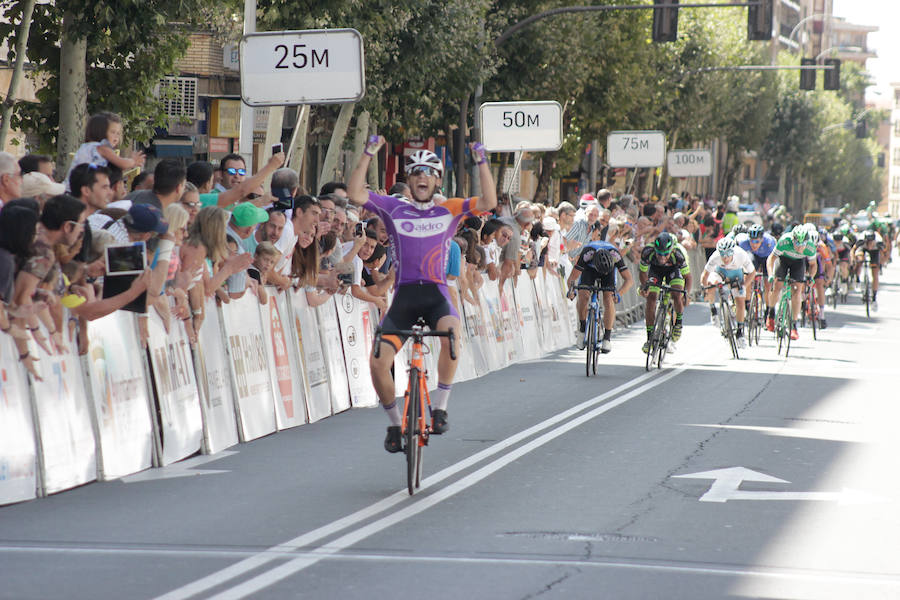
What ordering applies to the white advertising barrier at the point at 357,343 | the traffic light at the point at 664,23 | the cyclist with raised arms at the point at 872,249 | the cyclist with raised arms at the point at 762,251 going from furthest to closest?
1. the cyclist with raised arms at the point at 872,249
2. the traffic light at the point at 664,23
3. the cyclist with raised arms at the point at 762,251
4. the white advertising barrier at the point at 357,343

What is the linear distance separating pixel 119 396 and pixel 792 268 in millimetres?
15434

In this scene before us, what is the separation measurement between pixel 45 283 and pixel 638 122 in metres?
40.9

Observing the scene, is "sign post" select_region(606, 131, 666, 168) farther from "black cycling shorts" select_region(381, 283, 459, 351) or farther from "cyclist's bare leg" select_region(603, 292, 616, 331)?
"black cycling shorts" select_region(381, 283, 459, 351)

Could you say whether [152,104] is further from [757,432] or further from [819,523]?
[819,523]

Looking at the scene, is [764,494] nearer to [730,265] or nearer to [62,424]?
[62,424]

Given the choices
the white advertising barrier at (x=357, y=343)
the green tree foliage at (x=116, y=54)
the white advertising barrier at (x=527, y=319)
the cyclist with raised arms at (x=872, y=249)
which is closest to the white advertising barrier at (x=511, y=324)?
the white advertising barrier at (x=527, y=319)

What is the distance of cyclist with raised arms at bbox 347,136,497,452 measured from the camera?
1017cm

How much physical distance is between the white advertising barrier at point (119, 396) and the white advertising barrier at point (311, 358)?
296cm

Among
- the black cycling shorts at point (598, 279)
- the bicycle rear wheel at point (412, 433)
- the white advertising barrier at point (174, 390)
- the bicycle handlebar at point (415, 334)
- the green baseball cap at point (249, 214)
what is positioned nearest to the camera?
the bicycle rear wheel at point (412, 433)

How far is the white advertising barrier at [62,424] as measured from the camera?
934cm

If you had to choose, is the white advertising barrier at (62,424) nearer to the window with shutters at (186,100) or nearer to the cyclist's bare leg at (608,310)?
the cyclist's bare leg at (608,310)

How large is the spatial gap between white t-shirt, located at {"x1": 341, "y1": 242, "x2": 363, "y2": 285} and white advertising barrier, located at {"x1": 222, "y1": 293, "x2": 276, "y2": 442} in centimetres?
219

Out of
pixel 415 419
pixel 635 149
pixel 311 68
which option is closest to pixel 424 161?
pixel 415 419

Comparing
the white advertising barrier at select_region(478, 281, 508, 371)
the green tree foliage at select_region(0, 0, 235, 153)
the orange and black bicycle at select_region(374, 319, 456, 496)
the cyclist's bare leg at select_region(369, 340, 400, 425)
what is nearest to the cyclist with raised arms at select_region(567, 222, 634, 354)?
the white advertising barrier at select_region(478, 281, 508, 371)
